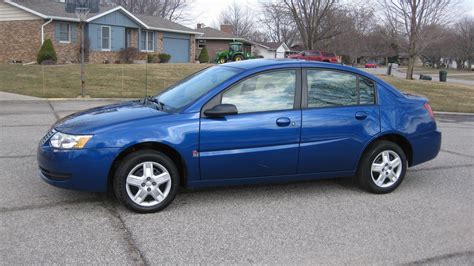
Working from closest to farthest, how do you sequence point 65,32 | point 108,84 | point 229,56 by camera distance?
1. point 108,84
2. point 65,32
3. point 229,56

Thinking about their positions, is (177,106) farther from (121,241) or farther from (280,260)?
(280,260)

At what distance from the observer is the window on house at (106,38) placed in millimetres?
32756

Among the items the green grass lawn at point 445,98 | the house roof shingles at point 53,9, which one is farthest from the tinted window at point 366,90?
the house roof shingles at point 53,9

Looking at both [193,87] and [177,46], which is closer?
[193,87]

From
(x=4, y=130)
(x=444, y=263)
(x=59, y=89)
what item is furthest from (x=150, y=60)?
(x=444, y=263)

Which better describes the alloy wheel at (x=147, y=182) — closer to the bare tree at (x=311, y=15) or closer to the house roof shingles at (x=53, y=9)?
the house roof shingles at (x=53, y=9)

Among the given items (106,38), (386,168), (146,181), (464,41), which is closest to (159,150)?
(146,181)

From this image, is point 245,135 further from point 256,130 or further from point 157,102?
point 157,102

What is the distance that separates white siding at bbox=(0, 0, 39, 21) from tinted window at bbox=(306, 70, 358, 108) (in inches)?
1112

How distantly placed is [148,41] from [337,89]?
3333 cm

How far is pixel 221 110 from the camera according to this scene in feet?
15.6

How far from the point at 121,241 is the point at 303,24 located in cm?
4716

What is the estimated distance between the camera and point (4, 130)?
30.1 ft

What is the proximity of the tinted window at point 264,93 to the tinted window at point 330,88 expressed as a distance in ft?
0.77
